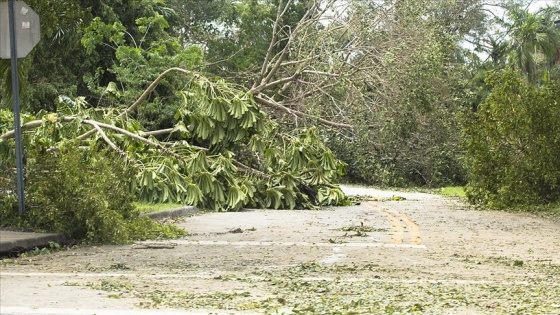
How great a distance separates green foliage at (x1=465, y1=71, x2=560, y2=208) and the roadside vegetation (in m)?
0.03

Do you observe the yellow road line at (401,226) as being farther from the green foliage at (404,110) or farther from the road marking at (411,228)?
the green foliage at (404,110)

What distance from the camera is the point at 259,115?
20.9 meters

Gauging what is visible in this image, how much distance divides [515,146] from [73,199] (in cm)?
1230

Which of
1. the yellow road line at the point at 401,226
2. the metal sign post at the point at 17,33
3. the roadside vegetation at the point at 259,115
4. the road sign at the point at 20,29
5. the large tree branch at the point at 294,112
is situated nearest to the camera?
the metal sign post at the point at 17,33

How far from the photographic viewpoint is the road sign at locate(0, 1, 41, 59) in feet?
43.1

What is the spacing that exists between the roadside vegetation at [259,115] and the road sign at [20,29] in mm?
1369

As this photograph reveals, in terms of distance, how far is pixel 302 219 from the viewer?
1758 cm

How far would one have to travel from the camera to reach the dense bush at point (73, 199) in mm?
12406

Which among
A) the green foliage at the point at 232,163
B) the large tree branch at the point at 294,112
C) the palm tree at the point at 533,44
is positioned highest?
the palm tree at the point at 533,44

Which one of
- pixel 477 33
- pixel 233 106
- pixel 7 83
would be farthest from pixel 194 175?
pixel 477 33

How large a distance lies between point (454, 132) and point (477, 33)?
28456mm

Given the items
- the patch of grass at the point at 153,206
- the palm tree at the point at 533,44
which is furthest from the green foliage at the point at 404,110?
the palm tree at the point at 533,44

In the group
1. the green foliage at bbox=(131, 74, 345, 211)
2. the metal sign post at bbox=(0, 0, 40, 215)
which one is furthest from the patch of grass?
the metal sign post at bbox=(0, 0, 40, 215)

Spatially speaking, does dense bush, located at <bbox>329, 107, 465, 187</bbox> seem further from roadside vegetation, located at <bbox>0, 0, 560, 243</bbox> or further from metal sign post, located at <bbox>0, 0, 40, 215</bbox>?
metal sign post, located at <bbox>0, 0, 40, 215</bbox>
